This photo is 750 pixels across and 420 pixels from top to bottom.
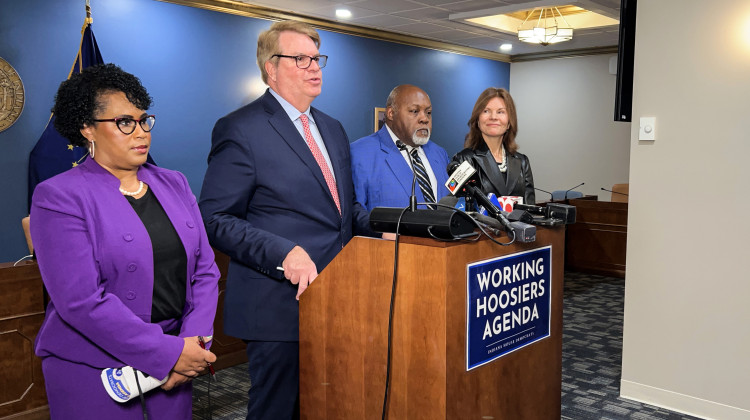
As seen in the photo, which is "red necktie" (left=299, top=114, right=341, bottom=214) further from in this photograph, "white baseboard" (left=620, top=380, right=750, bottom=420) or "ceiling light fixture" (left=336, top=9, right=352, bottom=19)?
"ceiling light fixture" (left=336, top=9, right=352, bottom=19)

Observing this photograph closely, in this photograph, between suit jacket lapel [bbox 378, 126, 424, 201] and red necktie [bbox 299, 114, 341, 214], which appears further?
suit jacket lapel [bbox 378, 126, 424, 201]

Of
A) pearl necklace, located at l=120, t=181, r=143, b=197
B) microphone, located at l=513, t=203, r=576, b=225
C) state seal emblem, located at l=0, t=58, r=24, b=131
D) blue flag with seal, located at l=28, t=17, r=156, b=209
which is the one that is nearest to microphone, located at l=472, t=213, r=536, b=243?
microphone, located at l=513, t=203, r=576, b=225

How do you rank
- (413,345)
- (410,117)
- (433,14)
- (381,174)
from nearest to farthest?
(413,345) < (381,174) < (410,117) < (433,14)

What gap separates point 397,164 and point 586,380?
7.16ft

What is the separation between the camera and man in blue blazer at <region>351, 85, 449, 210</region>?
2816 millimetres

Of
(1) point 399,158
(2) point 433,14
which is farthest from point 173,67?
(1) point 399,158

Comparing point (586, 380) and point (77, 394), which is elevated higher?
point (77, 394)

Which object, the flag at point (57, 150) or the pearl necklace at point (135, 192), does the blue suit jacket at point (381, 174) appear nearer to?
the pearl necklace at point (135, 192)

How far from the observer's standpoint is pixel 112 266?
1631 mm

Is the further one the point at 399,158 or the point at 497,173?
the point at 497,173

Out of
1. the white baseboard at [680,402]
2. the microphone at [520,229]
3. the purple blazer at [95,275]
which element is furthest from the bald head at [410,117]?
the white baseboard at [680,402]

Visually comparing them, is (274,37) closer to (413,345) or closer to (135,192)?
(135,192)

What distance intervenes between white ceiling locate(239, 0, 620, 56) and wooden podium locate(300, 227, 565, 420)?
5767mm

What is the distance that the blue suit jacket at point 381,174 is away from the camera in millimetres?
2807
